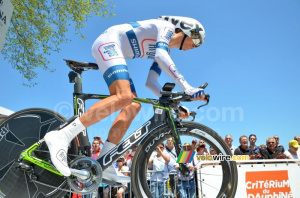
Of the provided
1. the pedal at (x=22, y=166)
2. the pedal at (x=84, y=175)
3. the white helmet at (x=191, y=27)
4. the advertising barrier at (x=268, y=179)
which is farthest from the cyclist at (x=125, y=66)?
the advertising barrier at (x=268, y=179)

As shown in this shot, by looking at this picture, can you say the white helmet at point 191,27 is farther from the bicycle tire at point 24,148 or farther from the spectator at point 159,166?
the bicycle tire at point 24,148

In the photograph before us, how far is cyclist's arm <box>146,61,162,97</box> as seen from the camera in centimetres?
360

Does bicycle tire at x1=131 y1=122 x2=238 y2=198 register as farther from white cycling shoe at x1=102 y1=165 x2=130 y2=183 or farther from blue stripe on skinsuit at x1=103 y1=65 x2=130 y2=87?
blue stripe on skinsuit at x1=103 y1=65 x2=130 y2=87

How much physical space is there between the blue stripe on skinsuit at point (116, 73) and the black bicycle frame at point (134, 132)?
237 millimetres

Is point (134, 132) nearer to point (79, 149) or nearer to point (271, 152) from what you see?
point (79, 149)

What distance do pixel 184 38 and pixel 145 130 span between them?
1.32 metres

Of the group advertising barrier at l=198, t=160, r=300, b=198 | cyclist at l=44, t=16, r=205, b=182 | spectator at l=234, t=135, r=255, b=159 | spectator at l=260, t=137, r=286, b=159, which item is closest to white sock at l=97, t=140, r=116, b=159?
cyclist at l=44, t=16, r=205, b=182

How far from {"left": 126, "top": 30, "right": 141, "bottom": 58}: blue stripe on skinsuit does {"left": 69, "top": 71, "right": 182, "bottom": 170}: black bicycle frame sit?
65 centimetres

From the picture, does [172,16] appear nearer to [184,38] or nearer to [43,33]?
[184,38]

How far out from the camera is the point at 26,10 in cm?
1204

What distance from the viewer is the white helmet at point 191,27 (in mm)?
3387

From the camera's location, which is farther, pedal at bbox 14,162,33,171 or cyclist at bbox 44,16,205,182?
pedal at bbox 14,162,33,171

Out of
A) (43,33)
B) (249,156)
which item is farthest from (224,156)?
(43,33)

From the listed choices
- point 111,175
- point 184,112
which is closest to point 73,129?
point 111,175
